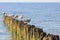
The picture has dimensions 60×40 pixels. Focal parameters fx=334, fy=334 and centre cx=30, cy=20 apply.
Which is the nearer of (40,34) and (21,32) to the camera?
(40,34)

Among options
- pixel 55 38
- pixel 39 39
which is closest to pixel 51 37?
pixel 55 38

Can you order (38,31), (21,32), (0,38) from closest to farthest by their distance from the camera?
1. (38,31)
2. (21,32)
3. (0,38)

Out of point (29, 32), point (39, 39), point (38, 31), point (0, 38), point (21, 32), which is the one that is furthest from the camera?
point (0, 38)

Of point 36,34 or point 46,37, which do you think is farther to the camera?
point 36,34

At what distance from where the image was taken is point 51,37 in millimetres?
10031

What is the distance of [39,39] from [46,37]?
0.77m

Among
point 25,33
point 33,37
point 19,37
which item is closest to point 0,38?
point 19,37

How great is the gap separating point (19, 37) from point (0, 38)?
3.54m

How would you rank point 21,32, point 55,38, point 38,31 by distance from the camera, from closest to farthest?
1. point 55,38
2. point 38,31
3. point 21,32

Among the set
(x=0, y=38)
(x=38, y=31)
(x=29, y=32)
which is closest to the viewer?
(x=38, y=31)

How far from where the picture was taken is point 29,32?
12.7 m

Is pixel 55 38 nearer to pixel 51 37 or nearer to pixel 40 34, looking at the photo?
pixel 51 37

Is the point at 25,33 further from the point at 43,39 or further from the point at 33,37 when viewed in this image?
the point at 43,39

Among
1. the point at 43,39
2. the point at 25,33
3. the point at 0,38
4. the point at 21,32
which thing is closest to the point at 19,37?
the point at 21,32
